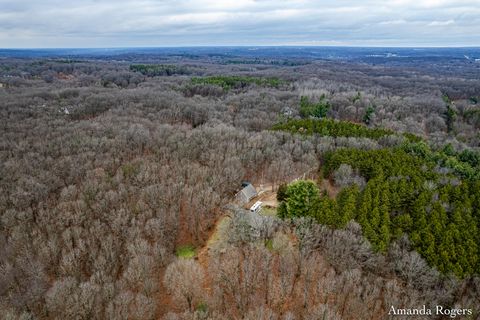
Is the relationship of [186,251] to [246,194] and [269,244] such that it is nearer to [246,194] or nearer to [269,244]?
[269,244]

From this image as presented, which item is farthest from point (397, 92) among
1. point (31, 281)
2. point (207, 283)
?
point (31, 281)

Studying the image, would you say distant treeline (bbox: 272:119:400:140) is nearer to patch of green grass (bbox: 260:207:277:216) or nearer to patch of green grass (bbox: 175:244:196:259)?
patch of green grass (bbox: 260:207:277:216)

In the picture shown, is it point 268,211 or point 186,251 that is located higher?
point 268,211

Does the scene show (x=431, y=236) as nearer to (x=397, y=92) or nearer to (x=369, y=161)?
(x=369, y=161)

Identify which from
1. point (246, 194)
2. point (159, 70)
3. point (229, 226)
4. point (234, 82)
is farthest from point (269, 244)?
point (159, 70)

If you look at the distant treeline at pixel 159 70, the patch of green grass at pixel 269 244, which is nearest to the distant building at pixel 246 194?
the patch of green grass at pixel 269 244

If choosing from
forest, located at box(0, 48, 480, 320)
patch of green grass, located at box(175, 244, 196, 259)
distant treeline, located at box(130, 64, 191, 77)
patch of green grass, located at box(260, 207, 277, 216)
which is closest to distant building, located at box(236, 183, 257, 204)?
forest, located at box(0, 48, 480, 320)
